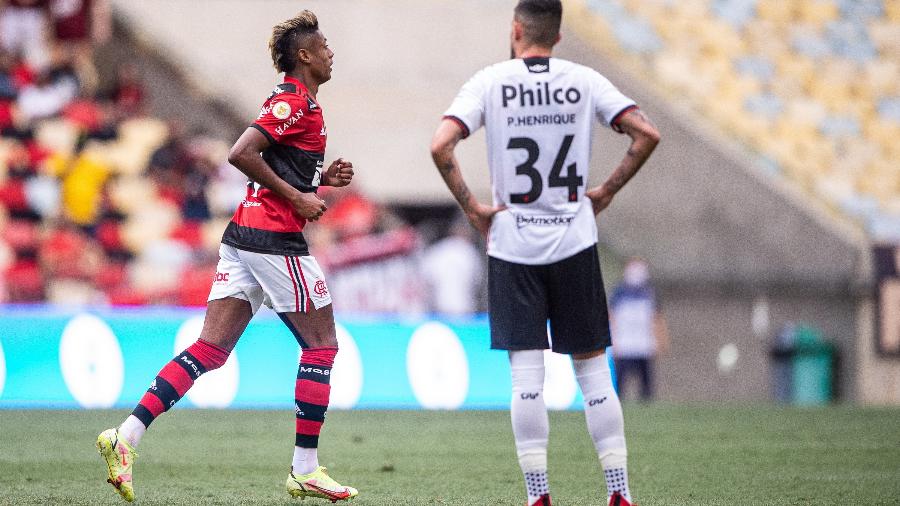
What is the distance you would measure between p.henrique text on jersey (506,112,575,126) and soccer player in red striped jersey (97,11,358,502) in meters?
1.06

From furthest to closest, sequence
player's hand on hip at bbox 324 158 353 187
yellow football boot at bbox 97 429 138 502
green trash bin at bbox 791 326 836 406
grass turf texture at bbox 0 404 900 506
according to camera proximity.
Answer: green trash bin at bbox 791 326 836 406
grass turf texture at bbox 0 404 900 506
player's hand on hip at bbox 324 158 353 187
yellow football boot at bbox 97 429 138 502

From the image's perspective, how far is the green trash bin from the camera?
55.7ft

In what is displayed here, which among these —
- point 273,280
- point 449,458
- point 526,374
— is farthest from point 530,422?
point 449,458

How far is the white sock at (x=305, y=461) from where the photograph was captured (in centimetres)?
584

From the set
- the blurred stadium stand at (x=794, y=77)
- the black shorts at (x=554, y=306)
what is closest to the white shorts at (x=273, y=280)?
the black shorts at (x=554, y=306)

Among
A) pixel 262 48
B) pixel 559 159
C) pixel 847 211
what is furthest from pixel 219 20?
pixel 559 159

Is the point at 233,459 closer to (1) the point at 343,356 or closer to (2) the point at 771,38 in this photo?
(1) the point at 343,356

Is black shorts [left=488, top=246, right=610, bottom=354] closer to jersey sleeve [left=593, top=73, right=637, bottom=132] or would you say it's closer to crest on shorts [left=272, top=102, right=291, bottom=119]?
jersey sleeve [left=593, top=73, right=637, bottom=132]

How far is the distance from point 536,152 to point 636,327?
9920 millimetres

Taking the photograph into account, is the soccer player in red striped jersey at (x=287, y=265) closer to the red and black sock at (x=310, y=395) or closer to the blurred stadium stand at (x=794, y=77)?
the red and black sock at (x=310, y=395)

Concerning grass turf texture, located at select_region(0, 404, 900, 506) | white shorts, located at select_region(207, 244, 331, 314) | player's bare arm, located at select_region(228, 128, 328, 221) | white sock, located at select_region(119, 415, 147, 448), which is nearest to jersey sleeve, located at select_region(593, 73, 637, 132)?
player's bare arm, located at select_region(228, 128, 328, 221)

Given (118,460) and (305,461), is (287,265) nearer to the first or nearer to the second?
(305,461)

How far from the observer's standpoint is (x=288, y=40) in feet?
Answer: 19.3

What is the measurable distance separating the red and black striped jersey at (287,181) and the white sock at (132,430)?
87 centimetres
